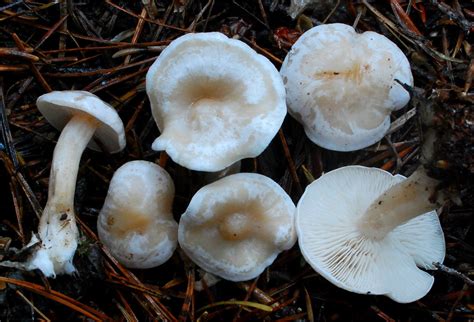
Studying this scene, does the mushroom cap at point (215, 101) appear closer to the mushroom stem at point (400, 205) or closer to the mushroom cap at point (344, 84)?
the mushroom cap at point (344, 84)

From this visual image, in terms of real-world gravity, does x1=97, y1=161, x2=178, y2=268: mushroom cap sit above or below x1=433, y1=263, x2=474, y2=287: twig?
above

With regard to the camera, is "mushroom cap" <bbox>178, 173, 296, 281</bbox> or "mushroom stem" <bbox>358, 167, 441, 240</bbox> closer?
"mushroom stem" <bbox>358, 167, 441, 240</bbox>

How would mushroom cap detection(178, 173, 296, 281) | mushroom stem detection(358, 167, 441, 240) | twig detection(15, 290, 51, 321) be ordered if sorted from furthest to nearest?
1. mushroom cap detection(178, 173, 296, 281)
2. twig detection(15, 290, 51, 321)
3. mushroom stem detection(358, 167, 441, 240)

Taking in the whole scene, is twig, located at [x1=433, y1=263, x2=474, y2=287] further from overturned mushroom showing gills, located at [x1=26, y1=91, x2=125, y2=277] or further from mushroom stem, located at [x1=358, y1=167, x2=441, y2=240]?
overturned mushroom showing gills, located at [x1=26, y1=91, x2=125, y2=277]

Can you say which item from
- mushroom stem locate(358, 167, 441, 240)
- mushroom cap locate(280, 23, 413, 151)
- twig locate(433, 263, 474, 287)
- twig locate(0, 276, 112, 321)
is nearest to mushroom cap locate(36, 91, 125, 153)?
twig locate(0, 276, 112, 321)

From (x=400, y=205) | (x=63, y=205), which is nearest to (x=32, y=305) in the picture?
(x=63, y=205)

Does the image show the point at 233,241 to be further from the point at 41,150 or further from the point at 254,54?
the point at 41,150
